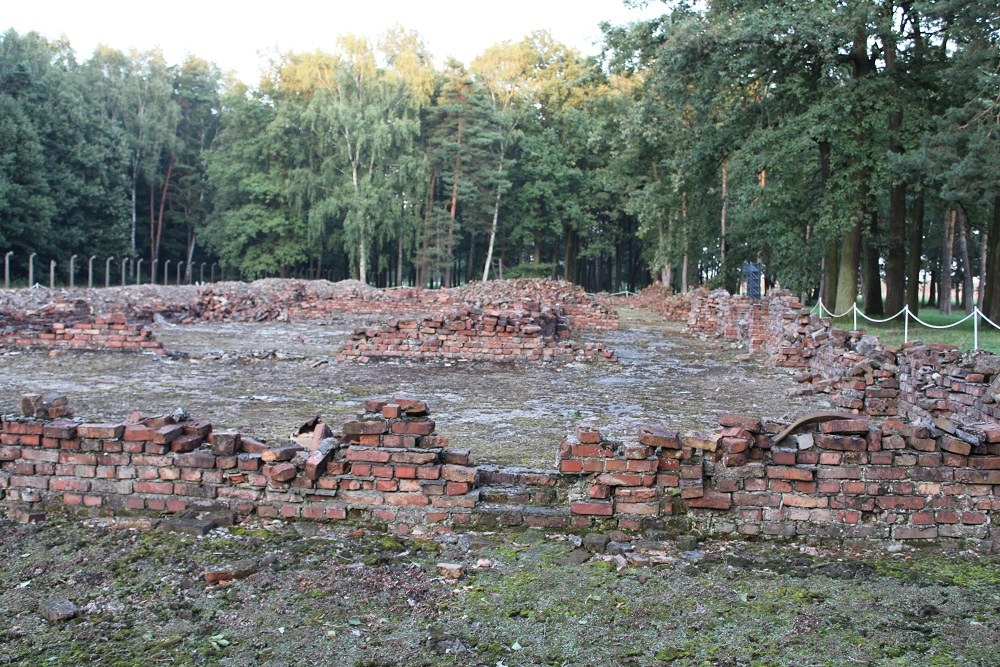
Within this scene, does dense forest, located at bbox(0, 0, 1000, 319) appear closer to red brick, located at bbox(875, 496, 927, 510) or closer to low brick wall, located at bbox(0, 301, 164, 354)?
low brick wall, located at bbox(0, 301, 164, 354)

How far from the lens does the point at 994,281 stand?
67.2ft

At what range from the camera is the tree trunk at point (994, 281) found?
20.3 m

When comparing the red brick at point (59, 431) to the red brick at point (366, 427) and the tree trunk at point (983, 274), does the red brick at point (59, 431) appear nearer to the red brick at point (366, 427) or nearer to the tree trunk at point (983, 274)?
the red brick at point (366, 427)

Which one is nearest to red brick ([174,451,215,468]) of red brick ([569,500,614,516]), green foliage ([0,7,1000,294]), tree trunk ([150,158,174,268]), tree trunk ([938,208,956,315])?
red brick ([569,500,614,516])

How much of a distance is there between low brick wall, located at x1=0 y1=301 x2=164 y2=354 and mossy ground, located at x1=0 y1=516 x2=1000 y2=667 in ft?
32.8

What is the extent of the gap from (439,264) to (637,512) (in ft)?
156

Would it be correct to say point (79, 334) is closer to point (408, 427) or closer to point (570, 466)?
point (408, 427)

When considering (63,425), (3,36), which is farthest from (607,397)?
(3,36)

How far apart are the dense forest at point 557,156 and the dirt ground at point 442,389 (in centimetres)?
960

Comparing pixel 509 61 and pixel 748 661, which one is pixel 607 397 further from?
pixel 509 61

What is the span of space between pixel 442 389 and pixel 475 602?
6583mm

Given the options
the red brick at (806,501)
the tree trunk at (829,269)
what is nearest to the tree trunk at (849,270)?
the tree trunk at (829,269)

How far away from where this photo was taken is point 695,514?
14.6 ft

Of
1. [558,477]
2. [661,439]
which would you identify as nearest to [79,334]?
[558,477]
